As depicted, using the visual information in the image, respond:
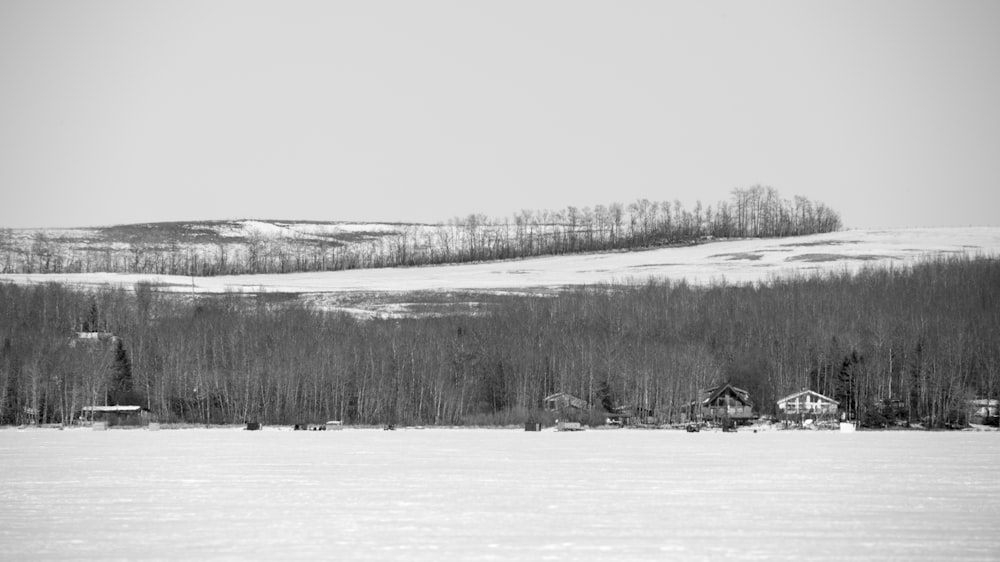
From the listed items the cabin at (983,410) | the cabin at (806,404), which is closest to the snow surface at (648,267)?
the cabin at (806,404)

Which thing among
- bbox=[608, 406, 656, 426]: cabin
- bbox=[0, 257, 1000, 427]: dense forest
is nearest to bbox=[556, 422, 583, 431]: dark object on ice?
bbox=[608, 406, 656, 426]: cabin

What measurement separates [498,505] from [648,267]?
114069 millimetres

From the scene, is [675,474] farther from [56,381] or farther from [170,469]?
[56,381]

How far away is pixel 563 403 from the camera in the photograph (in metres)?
72.5

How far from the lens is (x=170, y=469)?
98.4 ft

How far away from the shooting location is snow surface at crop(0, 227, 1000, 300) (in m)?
123

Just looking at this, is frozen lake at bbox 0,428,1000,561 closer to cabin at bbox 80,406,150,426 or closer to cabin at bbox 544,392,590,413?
cabin at bbox 80,406,150,426

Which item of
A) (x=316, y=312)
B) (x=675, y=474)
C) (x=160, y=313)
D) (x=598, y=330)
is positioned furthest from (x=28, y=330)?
(x=675, y=474)

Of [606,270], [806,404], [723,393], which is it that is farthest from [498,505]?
[606,270]

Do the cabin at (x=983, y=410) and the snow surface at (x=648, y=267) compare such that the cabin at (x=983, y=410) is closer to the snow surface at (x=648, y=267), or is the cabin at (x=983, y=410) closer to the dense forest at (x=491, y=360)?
the dense forest at (x=491, y=360)

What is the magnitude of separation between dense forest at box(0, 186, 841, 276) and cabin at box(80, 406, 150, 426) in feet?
270

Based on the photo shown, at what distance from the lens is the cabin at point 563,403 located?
71562 millimetres

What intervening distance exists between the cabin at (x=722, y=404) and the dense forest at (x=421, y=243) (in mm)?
82640

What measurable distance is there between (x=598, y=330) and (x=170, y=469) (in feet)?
199
